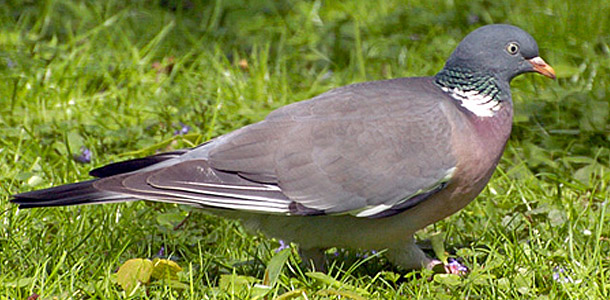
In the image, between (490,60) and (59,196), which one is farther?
(490,60)

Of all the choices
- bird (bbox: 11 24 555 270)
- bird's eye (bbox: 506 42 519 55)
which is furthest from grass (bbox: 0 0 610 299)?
bird's eye (bbox: 506 42 519 55)

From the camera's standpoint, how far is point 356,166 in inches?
133

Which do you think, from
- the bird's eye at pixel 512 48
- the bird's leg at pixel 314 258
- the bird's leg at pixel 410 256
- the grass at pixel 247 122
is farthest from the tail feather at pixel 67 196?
the bird's eye at pixel 512 48

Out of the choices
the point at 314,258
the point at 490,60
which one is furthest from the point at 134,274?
the point at 490,60

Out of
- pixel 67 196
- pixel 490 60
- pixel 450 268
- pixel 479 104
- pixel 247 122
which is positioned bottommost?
pixel 450 268

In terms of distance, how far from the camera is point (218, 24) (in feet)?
20.0

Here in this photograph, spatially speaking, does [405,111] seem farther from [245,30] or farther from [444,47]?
[245,30]

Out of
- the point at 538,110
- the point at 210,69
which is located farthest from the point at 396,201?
the point at 210,69

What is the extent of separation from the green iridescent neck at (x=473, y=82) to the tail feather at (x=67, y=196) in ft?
4.16

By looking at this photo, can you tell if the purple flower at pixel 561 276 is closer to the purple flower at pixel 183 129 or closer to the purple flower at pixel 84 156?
the purple flower at pixel 183 129

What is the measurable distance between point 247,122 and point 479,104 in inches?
64.1

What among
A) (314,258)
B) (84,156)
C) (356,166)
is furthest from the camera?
(84,156)

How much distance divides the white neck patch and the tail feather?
50.0 inches

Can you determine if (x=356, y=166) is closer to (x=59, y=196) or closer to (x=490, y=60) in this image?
(x=490, y=60)
